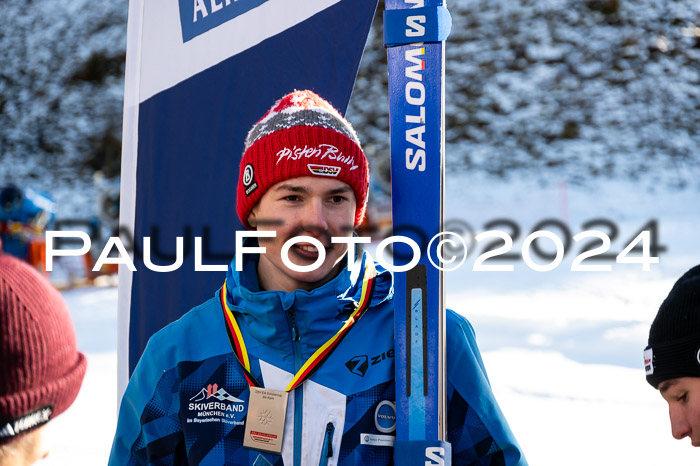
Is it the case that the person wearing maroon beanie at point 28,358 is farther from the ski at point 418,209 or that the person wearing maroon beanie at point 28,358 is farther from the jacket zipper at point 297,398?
the ski at point 418,209

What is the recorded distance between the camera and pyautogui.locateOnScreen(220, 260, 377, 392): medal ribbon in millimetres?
1522

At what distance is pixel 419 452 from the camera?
1.52 m

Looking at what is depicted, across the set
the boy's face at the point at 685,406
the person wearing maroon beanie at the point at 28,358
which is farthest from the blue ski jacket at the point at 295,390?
the person wearing maroon beanie at the point at 28,358

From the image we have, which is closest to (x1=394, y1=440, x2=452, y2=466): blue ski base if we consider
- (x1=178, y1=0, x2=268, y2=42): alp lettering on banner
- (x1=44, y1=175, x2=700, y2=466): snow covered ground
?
(x1=44, y1=175, x2=700, y2=466): snow covered ground

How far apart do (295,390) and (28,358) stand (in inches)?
22.7

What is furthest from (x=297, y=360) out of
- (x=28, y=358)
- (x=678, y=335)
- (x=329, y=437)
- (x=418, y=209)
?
(x=678, y=335)

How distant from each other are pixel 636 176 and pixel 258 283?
1299 cm

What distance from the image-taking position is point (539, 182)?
14.3 meters

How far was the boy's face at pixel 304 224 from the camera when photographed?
1.57m

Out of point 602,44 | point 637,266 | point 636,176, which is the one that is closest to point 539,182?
point 636,176

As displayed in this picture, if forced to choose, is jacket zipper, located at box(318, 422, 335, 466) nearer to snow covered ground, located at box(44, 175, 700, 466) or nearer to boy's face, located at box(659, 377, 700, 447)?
snow covered ground, located at box(44, 175, 700, 466)

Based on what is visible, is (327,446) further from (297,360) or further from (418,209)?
(418,209)

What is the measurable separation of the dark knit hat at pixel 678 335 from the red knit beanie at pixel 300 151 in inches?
25.5

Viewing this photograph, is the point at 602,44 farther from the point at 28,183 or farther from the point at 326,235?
the point at 326,235
